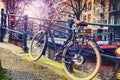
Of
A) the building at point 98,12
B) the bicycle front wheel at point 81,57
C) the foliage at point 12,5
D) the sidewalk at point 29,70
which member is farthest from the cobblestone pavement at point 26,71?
the building at point 98,12

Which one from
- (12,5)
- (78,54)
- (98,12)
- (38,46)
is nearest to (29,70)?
(78,54)

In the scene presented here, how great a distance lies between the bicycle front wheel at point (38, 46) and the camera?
21.6 feet

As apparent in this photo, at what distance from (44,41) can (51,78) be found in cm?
170

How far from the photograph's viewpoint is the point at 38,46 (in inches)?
271

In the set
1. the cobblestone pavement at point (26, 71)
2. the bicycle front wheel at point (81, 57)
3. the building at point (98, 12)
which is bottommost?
the cobblestone pavement at point (26, 71)

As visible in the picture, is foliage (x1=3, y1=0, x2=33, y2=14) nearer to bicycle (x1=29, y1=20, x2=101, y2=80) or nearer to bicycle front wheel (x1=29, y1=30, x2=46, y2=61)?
bicycle front wheel (x1=29, y1=30, x2=46, y2=61)

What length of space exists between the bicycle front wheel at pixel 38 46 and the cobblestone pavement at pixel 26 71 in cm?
31

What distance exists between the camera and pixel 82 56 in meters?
5.13

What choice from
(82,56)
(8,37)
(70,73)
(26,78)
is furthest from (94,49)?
(8,37)

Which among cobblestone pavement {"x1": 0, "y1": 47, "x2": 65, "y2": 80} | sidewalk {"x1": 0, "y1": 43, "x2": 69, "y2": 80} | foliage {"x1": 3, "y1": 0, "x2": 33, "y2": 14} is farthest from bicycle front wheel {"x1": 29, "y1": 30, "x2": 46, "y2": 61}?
foliage {"x1": 3, "y1": 0, "x2": 33, "y2": 14}

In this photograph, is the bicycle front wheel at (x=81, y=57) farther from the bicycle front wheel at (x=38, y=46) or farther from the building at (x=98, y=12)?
the building at (x=98, y=12)

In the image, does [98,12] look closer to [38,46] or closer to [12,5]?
[12,5]

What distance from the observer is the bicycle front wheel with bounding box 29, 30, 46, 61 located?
21.6ft

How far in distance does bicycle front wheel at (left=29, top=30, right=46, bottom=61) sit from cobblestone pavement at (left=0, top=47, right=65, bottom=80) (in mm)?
315
